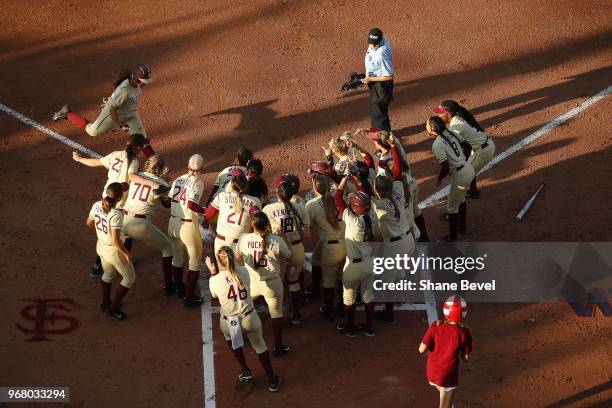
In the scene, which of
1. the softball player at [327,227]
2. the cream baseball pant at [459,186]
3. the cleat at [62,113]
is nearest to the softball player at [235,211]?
the softball player at [327,227]

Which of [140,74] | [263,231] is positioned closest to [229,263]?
[263,231]

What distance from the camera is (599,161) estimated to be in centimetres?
1608

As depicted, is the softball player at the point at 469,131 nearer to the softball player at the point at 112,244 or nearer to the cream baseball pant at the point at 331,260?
the cream baseball pant at the point at 331,260

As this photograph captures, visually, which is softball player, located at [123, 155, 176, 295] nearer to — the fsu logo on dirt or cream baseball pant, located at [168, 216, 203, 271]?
cream baseball pant, located at [168, 216, 203, 271]

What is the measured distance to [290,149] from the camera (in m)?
16.2

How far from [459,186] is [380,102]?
2.38 metres

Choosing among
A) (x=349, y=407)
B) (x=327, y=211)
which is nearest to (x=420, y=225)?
(x=327, y=211)

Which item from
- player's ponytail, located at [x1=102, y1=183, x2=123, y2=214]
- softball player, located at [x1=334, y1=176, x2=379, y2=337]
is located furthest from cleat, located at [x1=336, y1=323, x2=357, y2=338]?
player's ponytail, located at [x1=102, y1=183, x2=123, y2=214]

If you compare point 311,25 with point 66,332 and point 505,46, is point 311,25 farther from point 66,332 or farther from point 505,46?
point 66,332

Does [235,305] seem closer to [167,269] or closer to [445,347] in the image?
[167,269]

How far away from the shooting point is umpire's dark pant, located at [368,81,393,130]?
1588cm

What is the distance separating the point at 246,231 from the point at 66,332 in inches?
101

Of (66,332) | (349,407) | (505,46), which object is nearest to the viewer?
(349,407)

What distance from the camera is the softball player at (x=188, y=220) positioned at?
12.8 meters
